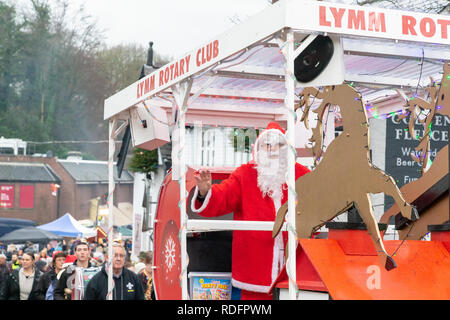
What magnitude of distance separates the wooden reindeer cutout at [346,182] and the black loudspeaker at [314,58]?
1.08ft

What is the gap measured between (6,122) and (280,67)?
52.6 m

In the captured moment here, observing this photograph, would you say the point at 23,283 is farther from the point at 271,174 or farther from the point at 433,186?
the point at 433,186

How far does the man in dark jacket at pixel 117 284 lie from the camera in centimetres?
768

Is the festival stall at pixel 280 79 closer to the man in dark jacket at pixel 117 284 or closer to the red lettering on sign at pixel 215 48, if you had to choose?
the red lettering on sign at pixel 215 48

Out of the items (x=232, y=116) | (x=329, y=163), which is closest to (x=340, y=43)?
(x=329, y=163)

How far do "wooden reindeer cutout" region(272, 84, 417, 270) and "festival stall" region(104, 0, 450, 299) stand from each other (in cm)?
2

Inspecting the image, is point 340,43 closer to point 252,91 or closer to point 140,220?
point 252,91

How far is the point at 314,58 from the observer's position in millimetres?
4926

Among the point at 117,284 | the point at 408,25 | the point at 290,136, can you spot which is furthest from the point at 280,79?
the point at 117,284

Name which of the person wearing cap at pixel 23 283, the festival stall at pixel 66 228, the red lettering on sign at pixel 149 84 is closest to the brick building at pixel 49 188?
the festival stall at pixel 66 228

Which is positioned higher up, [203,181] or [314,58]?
[314,58]

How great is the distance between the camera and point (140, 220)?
2156 cm

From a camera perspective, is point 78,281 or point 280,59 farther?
point 78,281

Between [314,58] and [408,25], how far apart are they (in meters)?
0.64
